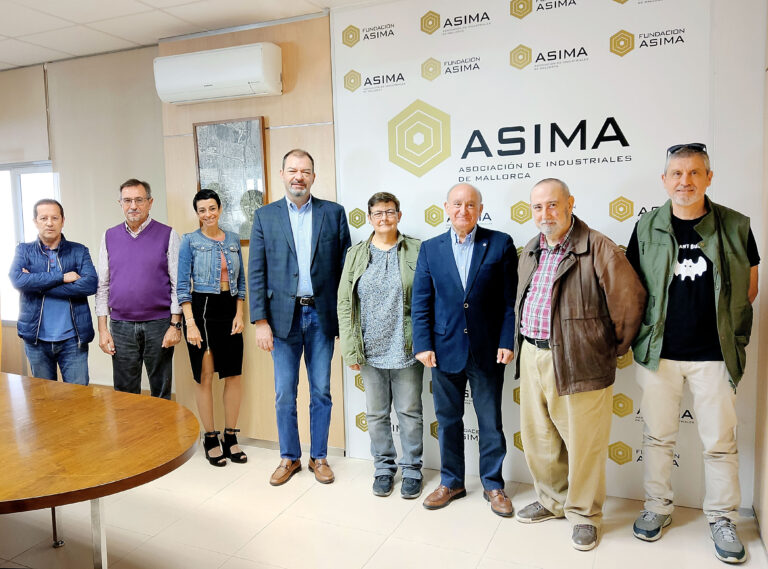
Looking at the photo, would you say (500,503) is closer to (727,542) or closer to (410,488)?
(410,488)

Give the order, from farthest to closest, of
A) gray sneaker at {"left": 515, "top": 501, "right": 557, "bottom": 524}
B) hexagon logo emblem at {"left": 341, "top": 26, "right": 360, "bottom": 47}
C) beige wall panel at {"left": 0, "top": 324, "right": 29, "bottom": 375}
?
1. beige wall panel at {"left": 0, "top": 324, "right": 29, "bottom": 375}
2. hexagon logo emblem at {"left": 341, "top": 26, "right": 360, "bottom": 47}
3. gray sneaker at {"left": 515, "top": 501, "right": 557, "bottom": 524}

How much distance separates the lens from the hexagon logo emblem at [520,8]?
334cm

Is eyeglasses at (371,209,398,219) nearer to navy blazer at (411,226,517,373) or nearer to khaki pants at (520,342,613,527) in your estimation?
navy blazer at (411,226,517,373)

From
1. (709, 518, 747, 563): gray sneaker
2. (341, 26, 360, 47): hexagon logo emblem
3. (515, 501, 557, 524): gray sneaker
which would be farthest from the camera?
(341, 26, 360, 47): hexagon logo emblem

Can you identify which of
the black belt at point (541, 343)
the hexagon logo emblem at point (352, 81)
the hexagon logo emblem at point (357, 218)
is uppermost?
the hexagon logo emblem at point (352, 81)

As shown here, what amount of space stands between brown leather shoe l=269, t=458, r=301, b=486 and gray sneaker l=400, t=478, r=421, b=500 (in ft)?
2.39

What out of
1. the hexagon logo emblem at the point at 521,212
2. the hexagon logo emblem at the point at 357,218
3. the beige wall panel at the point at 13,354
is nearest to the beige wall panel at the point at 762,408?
the hexagon logo emblem at the point at 521,212

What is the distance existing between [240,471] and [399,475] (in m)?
1.04

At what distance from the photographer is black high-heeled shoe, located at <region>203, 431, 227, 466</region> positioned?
13.0 ft

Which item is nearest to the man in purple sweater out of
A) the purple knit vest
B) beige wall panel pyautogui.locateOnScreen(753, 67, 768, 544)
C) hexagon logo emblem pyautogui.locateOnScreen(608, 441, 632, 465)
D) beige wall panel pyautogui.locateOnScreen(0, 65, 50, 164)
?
the purple knit vest

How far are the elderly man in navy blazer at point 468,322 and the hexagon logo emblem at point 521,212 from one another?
0.34m

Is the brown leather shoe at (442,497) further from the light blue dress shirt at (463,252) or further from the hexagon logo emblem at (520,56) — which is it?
the hexagon logo emblem at (520,56)

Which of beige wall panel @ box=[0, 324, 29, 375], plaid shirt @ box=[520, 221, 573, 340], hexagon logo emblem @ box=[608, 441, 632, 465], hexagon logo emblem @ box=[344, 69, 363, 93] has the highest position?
hexagon logo emblem @ box=[344, 69, 363, 93]

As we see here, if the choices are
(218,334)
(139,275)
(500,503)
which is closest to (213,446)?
(218,334)
